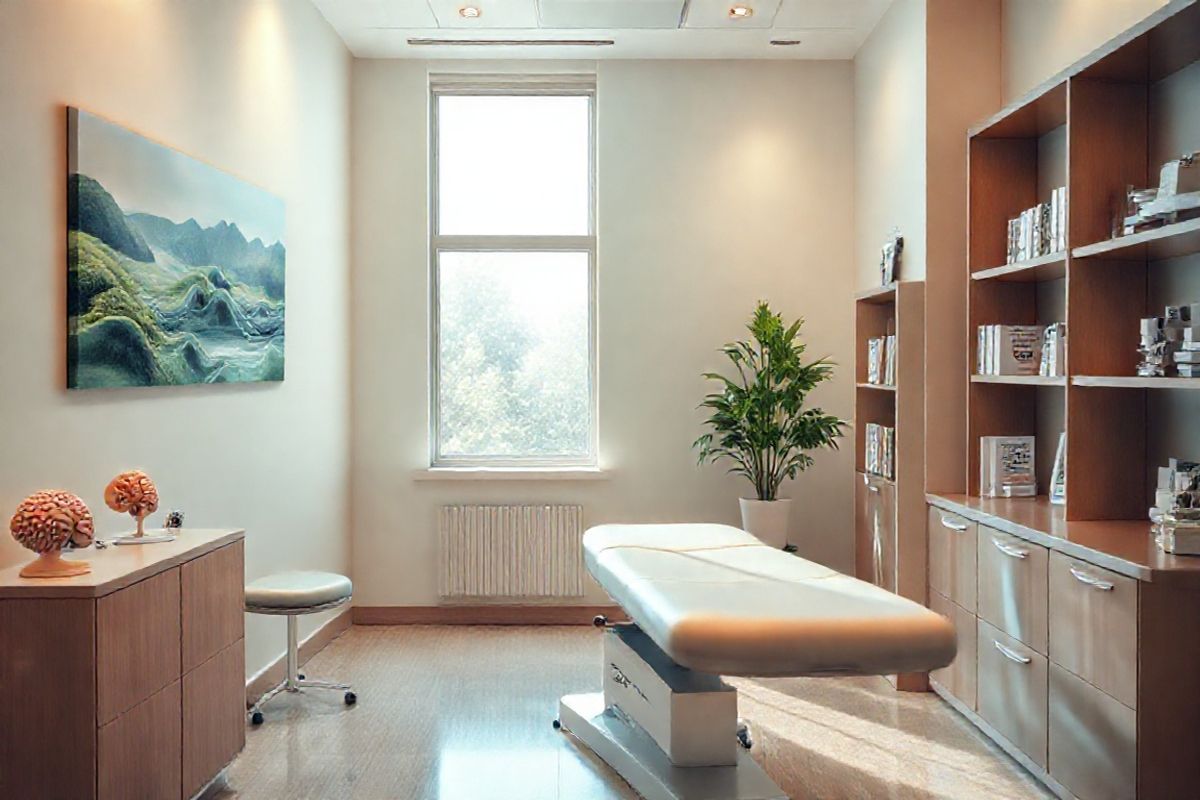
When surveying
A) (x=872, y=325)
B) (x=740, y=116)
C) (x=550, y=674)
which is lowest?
(x=550, y=674)

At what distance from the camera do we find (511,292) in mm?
6371

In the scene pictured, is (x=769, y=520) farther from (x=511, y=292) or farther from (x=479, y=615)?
(x=511, y=292)

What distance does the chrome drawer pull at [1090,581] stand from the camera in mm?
3135

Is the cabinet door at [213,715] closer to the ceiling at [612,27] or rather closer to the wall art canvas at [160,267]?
the wall art canvas at [160,267]

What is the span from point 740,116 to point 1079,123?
2.72 meters

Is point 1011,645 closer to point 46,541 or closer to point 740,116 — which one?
point 46,541

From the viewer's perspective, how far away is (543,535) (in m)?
6.17

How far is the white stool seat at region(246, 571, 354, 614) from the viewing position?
422 centimetres

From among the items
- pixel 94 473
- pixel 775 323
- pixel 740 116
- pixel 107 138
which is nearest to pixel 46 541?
pixel 94 473

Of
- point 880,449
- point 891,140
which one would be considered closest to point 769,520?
point 880,449

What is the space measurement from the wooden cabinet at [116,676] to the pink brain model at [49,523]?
3.5 inches

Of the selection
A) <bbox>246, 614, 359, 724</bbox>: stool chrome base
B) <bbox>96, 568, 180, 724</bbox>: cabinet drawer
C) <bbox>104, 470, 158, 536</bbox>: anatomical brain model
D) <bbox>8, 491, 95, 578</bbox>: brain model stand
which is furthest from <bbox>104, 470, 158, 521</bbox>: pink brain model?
<bbox>246, 614, 359, 724</bbox>: stool chrome base

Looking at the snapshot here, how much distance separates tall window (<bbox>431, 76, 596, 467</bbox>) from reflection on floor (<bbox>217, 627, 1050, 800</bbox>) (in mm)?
1371

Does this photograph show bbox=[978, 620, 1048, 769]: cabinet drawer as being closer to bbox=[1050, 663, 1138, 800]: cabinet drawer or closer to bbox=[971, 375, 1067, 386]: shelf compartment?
bbox=[1050, 663, 1138, 800]: cabinet drawer
